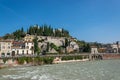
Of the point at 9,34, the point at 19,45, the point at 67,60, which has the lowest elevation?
the point at 67,60

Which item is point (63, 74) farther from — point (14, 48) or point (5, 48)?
point (14, 48)

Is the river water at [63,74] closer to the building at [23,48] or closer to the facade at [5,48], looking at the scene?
the facade at [5,48]

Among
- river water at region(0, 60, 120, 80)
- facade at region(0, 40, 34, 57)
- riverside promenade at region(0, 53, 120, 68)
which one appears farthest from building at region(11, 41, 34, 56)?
river water at region(0, 60, 120, 80)

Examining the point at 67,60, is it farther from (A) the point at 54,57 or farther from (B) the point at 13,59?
(B) the point at 13,59

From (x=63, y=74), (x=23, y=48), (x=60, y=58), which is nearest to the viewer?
(x=63, y=74)

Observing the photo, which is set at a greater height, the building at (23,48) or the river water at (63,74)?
the building at (23,48)

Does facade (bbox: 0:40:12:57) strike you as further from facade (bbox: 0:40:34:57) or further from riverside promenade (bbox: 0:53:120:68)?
riverside promenade (bbox: 0:53:120:68)

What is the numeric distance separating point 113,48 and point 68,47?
61579 millimetres

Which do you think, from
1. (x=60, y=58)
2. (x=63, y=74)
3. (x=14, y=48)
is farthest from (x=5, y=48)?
(x=63, y=74)

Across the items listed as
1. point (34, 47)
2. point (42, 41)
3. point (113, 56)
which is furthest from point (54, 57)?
point (113, 56)

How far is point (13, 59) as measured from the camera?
7044 centimetres

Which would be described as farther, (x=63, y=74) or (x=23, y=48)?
(x=23, y=48)

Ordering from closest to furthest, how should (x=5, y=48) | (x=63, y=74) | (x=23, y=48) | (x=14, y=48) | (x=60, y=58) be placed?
(x=63, y=74) < (x=60, y=58) < (x=5, y=48) < (x=14, y=48) < (x=23, y=48)

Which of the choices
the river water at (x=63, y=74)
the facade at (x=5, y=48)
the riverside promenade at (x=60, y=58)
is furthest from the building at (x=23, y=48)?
the river water at (x=63, y=74)
